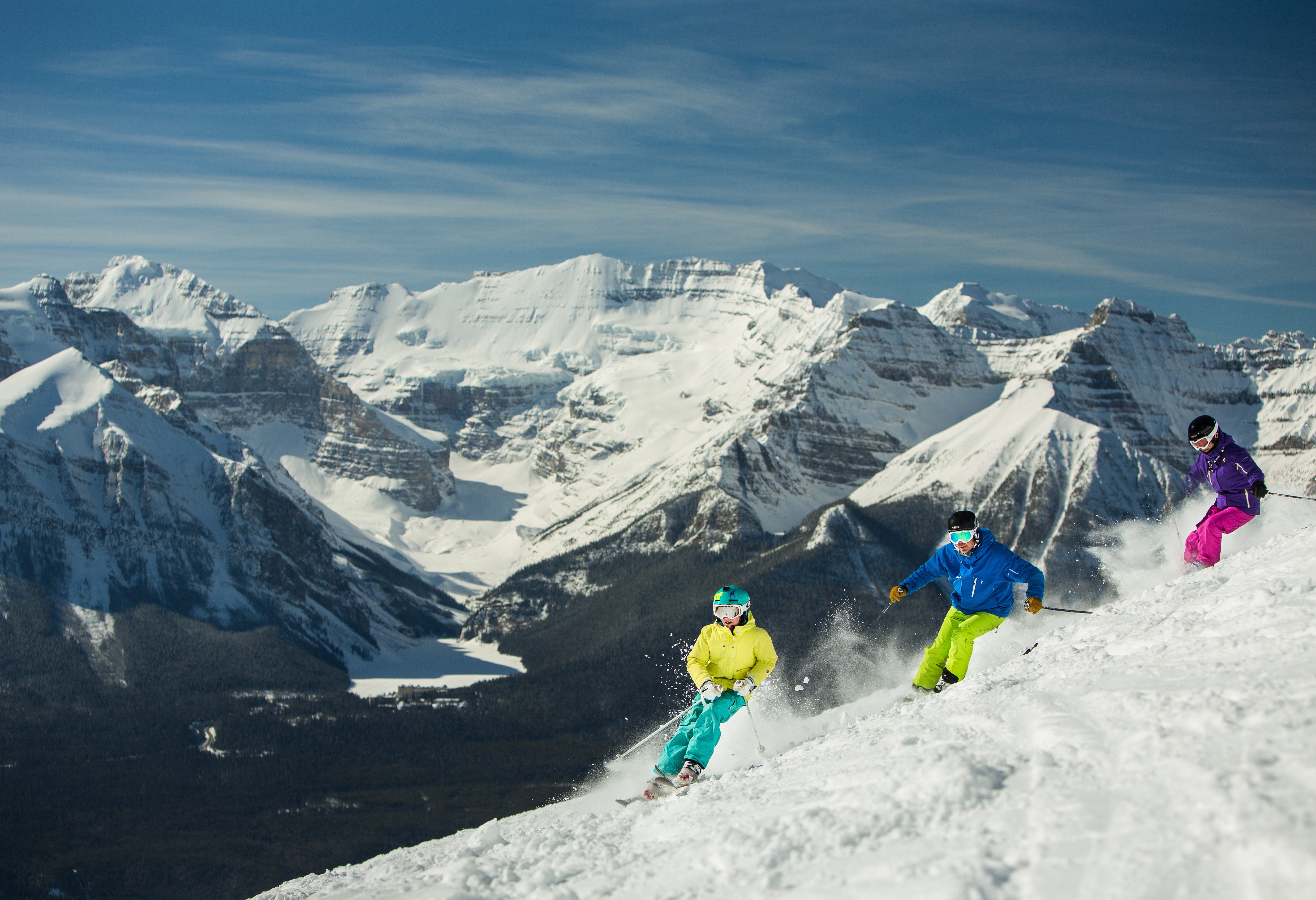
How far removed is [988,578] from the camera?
78.4ft

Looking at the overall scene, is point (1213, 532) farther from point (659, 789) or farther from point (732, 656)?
point (659, 789)

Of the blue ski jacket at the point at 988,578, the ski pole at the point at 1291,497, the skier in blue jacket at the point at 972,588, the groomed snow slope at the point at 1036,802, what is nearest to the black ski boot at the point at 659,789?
the groomed snow slope at the point at 1036,802

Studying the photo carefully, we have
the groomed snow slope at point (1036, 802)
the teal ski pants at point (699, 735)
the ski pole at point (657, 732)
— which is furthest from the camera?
the ski pole at point (657, 732)

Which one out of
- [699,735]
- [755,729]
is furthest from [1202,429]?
[699,735]

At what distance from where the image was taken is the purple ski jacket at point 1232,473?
Result: 28.4 meters

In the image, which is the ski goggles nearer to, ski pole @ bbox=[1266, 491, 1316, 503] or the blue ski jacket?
ski pole @ bbox=[1266, 491, 1316, 503]

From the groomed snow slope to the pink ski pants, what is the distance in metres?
8.51

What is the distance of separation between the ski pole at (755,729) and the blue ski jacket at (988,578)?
4200mm

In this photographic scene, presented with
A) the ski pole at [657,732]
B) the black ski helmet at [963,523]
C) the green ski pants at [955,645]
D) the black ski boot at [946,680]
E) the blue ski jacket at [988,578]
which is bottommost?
the ski pole at [657,732]

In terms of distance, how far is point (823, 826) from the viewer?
49.0 ft

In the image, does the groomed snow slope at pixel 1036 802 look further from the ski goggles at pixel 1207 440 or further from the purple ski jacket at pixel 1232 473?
the purple ski jacket at pixel 1232 473

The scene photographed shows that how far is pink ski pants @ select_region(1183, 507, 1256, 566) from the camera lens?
2872cm

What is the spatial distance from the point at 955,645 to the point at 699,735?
5988 mm

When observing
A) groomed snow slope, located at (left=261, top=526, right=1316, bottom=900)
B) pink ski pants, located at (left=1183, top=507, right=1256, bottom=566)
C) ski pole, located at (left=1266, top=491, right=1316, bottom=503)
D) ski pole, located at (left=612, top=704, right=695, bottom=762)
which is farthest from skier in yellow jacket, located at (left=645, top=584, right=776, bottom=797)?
ski pole, located at (left=1266, top=491, right=1316, bottom=503)
